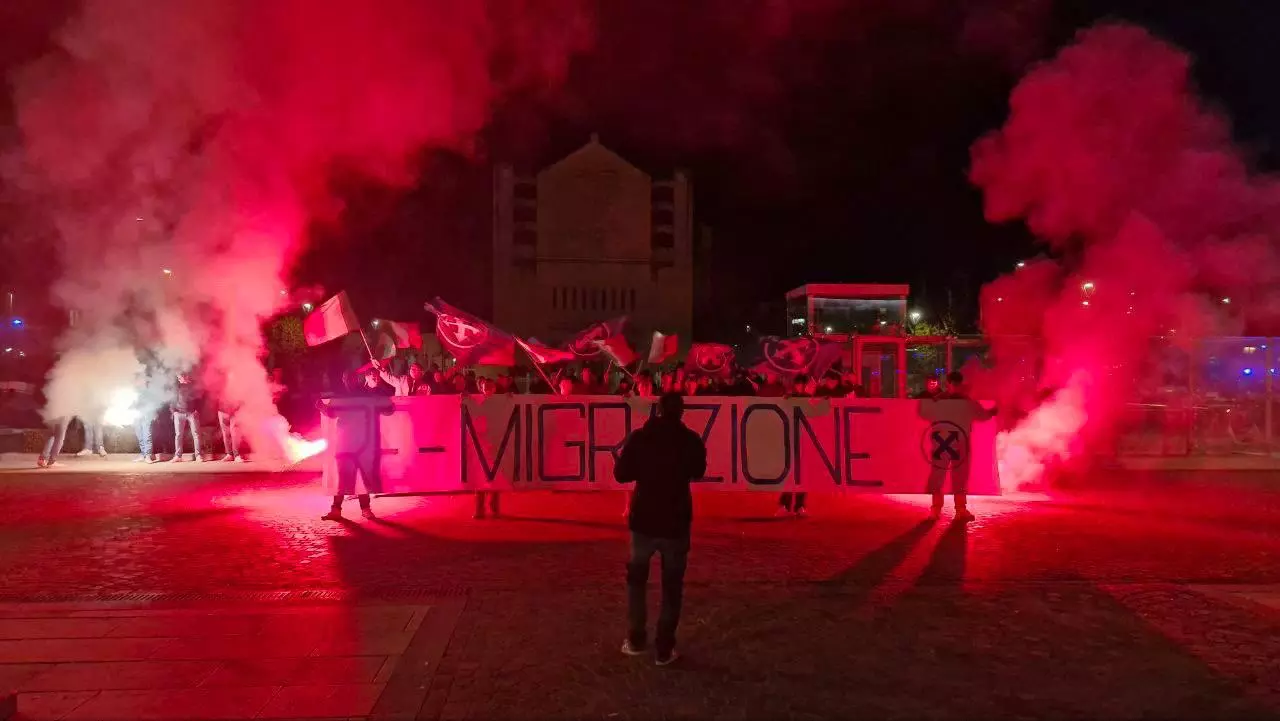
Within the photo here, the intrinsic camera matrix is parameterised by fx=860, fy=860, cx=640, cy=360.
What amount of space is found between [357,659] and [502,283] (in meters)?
37.1

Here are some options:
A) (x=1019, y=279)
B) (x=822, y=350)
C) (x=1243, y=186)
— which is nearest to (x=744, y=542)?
(x=822, y=350)

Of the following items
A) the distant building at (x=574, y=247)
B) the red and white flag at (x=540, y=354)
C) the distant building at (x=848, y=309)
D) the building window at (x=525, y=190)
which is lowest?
the red and white flag at (x=540, y=354)

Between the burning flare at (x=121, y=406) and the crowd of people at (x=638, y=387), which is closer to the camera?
the crowd of people at (x=638, y=387)

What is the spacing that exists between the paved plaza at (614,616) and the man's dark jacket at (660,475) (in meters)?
0.84

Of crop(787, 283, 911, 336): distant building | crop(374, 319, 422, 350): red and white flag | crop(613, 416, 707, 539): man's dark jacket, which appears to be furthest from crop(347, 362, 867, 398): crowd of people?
crop(787, 283, 911, 336): distant building

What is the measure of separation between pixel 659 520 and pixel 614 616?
50.2 inches

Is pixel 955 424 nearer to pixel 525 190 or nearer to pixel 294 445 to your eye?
pixel 294 445

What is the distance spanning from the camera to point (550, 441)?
10.5 m

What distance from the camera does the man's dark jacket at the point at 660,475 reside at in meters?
5.27

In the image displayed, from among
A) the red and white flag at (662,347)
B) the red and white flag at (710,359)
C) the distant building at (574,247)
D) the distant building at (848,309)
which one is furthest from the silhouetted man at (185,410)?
the distant building at (848,309)

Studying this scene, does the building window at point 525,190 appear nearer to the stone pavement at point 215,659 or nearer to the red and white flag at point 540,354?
the red and white flag at point 540,354

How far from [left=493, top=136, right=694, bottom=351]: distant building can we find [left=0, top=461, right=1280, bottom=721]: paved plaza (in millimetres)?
31319

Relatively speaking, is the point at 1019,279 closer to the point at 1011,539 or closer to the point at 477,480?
the point at 1011,539

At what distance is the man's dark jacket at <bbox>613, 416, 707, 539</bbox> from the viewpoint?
5.27 m
